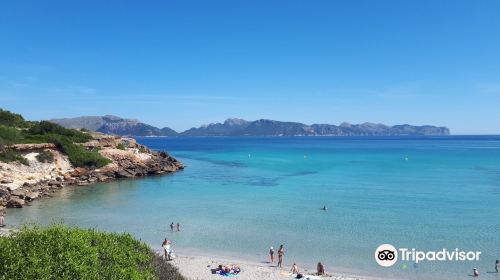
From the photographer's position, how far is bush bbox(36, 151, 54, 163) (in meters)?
56.4

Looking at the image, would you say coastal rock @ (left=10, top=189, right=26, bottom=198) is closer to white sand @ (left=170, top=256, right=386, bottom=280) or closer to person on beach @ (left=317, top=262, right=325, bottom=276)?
white sand @ (left=170, top=256, right=386, bottom=280)

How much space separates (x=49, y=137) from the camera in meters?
62.4

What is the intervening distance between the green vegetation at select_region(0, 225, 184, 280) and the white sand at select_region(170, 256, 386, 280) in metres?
7.95

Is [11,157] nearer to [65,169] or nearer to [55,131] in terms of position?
[65,169]

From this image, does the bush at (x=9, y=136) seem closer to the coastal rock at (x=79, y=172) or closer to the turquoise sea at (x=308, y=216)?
the coastal rock at (x=79, y=172)

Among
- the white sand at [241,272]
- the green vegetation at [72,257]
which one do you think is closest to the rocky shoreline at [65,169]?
the white sand at [241,272]

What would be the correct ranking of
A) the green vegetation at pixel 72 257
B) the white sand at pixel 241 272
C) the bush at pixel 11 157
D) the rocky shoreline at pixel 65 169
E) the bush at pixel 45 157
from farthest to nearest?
1. the bush at pixel 45 157
2. the bush at pixel 11 157
3. the rocky shoreline at pixel 65 169
4. the white sand at pixel 241 272
5. the green vegetation at pixel 72 257

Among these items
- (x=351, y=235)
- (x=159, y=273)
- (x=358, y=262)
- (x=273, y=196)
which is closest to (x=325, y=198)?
(x=273, y=196)

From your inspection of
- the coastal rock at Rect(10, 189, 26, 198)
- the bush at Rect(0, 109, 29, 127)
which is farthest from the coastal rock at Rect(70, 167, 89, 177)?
the bush at Rect(0, 109, 29, 127)

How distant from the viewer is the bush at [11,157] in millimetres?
51231

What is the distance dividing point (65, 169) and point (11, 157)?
27.6ft

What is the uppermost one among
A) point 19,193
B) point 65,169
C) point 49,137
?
point 49,137

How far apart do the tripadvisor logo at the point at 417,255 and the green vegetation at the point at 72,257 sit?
15.7 m

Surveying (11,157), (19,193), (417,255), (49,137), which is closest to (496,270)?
(417,255)
